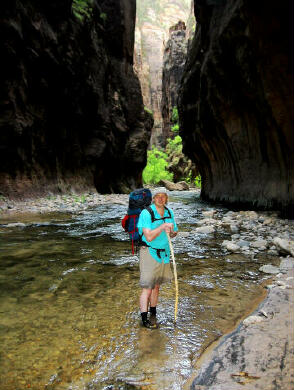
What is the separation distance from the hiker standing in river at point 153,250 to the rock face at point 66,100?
1283 centimetres

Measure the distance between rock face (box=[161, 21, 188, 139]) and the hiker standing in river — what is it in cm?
6184

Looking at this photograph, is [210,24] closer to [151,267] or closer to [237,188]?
[237,188]

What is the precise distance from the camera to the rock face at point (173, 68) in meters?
61.8

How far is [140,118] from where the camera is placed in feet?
104

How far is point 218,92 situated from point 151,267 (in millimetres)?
12211

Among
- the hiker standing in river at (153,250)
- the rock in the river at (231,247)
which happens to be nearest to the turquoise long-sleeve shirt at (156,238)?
the hiker standing in river at (153,250)

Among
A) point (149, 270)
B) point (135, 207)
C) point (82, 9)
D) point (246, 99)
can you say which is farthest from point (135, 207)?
point (82, 9)

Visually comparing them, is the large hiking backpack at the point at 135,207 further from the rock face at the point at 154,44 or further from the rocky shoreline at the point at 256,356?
the rock face at the point at 154,44

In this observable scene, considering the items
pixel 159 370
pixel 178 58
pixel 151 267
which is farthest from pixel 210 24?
pixel 178 58

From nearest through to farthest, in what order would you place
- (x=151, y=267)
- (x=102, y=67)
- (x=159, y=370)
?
(x=159, y=370), (x=151, y=267), (x=102, y=67)

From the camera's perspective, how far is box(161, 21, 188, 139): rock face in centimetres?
6184

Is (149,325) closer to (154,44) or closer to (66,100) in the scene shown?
(66,100)

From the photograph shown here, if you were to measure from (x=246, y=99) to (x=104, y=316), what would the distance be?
10.8 metres

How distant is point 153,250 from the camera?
276 centimetres
